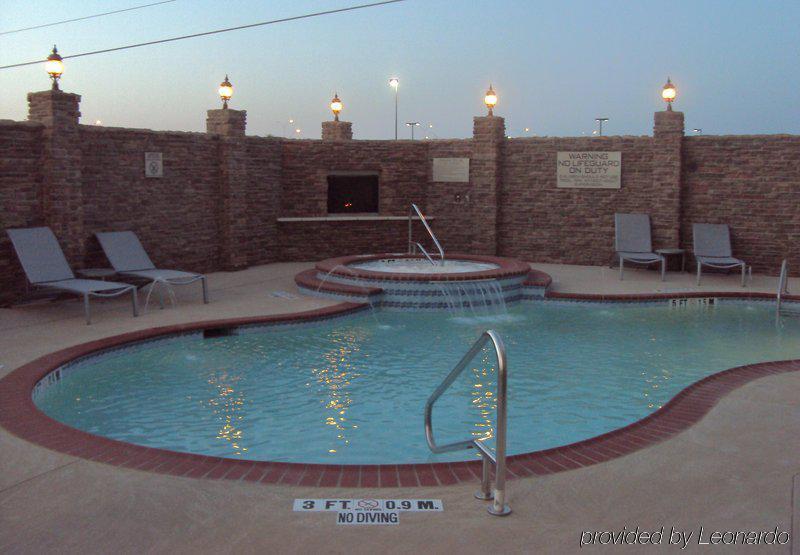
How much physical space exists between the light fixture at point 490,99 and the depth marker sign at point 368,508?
39.2 feet

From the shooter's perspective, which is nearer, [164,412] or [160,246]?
[164,412]

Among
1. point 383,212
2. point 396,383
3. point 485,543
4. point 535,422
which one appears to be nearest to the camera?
point 485,543

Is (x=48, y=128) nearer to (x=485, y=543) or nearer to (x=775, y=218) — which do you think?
(x=485, y=543)

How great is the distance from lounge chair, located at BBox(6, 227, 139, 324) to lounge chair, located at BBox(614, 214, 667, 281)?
326 inches

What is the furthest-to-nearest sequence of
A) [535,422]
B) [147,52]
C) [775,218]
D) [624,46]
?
1. [624,46]
2. [147,52]
3. [775,218]
4. [535,422]

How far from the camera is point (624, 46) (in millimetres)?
31828

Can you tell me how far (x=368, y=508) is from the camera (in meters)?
3.43

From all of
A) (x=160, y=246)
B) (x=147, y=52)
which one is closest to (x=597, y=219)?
(x=160, y=246)

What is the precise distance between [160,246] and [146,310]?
9.89ft

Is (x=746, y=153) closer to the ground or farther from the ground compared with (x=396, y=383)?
farther from the ground

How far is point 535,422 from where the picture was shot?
559cm

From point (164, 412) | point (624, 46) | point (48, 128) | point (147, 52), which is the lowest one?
point (164, 412)

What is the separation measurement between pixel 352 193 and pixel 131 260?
226 inches

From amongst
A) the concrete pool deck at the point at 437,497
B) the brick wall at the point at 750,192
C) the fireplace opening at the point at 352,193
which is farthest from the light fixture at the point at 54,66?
the brick wall at the point at 750,192
